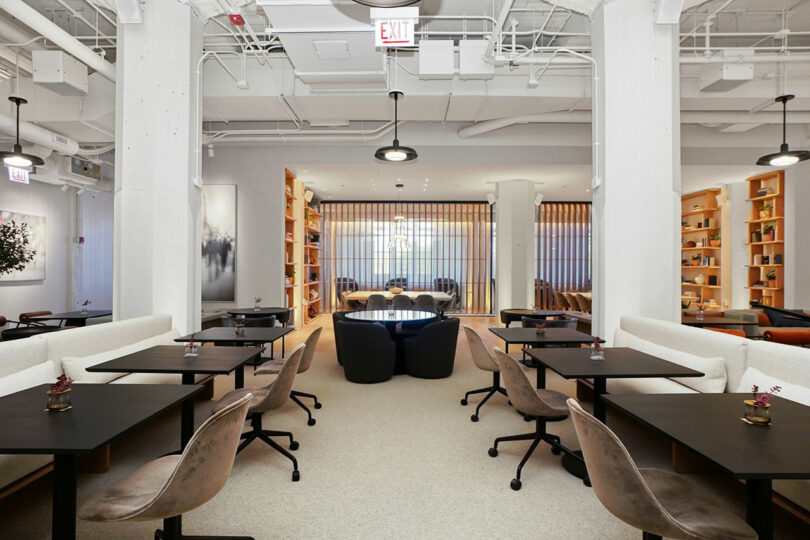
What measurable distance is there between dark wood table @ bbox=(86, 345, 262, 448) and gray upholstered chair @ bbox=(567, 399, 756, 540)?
7.55 ft

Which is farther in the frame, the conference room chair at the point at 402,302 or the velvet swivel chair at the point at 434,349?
the conference room chair at the point at 402,302

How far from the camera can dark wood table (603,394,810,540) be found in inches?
61.1

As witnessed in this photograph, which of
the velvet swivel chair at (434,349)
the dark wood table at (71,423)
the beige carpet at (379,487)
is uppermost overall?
the dark wood table at (71,423)

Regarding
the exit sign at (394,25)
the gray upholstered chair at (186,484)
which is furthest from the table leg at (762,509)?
the exit sign at (394,25)

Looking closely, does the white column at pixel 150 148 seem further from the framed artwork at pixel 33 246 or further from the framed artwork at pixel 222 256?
the framed artwork at pixel 33 246

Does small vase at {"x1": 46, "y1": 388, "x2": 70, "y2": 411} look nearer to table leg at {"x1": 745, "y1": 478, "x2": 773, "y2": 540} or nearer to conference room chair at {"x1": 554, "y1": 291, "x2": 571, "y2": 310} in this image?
table leg at {"x1": 745, "y1": 478, "x2": 773, "y2": 540}

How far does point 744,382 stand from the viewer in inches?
120

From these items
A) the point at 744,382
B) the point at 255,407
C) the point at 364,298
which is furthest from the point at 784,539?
the point at 364,298

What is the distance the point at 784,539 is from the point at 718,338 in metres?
1.54

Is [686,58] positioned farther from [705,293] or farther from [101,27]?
[705,293]

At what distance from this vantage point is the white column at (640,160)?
4809mm

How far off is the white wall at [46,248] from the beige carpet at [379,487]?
7.74 meters

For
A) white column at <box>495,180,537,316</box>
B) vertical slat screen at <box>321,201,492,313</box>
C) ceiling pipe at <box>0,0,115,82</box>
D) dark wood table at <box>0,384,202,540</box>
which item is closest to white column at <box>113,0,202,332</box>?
ceiling pipe at <box>0,0,115,82</box>

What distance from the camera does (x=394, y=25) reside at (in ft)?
14.4
